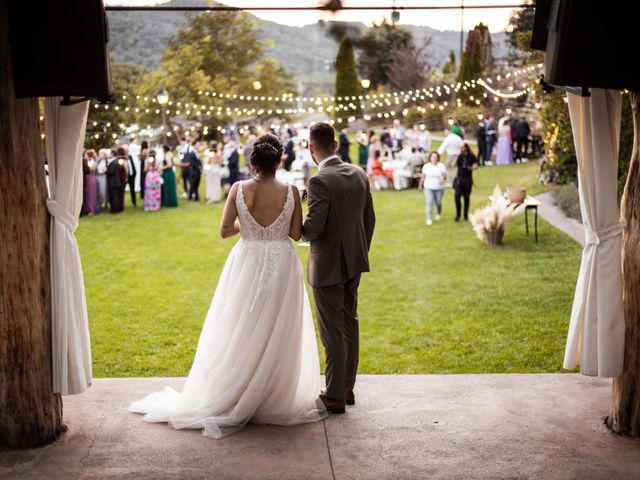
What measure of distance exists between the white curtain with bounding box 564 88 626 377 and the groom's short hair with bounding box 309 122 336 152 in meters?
1.45

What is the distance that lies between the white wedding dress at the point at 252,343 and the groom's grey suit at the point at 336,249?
0.14 metres

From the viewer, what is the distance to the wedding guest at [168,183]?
19125mm

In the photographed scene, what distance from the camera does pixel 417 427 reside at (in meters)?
5.15

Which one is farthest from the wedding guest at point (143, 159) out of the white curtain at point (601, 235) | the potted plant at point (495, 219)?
the white curtain at point (601, 235)

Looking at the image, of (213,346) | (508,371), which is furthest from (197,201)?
(213,346)

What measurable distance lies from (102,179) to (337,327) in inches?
558

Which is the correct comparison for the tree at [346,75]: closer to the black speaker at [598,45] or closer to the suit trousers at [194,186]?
the suit trousers at [194,186]

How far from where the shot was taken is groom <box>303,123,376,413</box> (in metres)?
5.18

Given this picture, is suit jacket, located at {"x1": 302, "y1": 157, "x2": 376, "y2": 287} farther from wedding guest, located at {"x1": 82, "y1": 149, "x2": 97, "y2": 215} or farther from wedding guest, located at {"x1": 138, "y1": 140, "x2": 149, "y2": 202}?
wedding guest, located at {"x1": 138, "y1": 140, "x2": 149, "y2": 202}

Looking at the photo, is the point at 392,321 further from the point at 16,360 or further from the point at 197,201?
the point at 197,201

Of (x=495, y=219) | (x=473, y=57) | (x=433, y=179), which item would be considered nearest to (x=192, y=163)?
(x=433, y=179)

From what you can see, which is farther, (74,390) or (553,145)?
Answer: (553,145)

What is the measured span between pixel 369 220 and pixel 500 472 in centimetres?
183

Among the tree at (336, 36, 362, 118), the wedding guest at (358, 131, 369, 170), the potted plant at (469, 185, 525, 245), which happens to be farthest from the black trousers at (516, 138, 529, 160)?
the potted plant at (469, 185, 525, 245)
